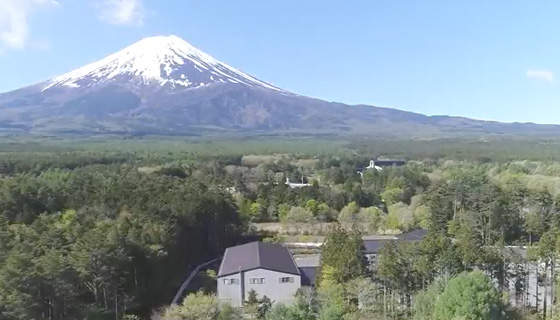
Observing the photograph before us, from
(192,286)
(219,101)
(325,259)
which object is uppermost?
(219,101)

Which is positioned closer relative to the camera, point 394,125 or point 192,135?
point 192,135

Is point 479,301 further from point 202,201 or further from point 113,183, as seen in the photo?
point 113,183

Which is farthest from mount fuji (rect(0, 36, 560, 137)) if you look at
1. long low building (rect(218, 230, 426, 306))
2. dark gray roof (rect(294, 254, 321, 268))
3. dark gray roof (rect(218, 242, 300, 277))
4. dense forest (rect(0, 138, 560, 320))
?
long low building (rect(218, 230, 426, 306))

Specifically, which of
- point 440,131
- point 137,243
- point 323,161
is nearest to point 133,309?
point 137,243

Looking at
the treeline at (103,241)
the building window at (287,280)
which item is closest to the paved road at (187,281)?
the treeline at (103,241)

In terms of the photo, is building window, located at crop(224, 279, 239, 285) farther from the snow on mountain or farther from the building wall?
the snow on mountain

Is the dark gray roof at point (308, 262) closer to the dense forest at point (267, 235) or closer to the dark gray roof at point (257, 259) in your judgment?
the dark gray roof at point (257, 259)
